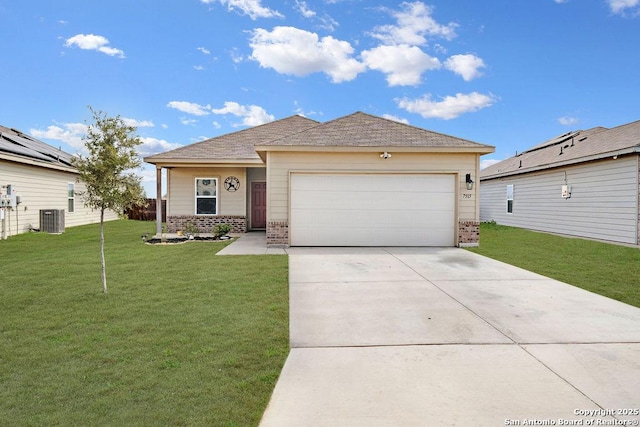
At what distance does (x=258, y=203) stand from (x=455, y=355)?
12950mm

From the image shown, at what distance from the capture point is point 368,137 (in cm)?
1148

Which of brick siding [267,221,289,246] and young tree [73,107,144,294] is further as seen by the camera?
brick siding [267,221,289,246]

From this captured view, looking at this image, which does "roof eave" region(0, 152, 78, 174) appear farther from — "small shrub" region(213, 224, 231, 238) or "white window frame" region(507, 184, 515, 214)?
"white window frame" region(507, 184, 515, 214)

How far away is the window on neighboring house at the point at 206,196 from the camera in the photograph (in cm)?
1491

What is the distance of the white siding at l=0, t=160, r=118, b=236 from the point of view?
47.6ft

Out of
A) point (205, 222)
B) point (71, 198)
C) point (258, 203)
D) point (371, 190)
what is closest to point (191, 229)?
point (205, 222)

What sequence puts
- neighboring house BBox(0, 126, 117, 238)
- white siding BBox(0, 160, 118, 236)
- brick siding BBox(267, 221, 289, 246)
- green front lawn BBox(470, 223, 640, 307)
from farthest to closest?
1. white siding BBox(0, 160, 118, 236)
2. neighboring house BBox(0, 126, 117, 238)
3. brick siding BBox(267, 221, 289, 246)
4. green front lawn BBox(470, 223, 640, 307)

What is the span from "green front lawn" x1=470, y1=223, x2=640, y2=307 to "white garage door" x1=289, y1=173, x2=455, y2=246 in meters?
1.67

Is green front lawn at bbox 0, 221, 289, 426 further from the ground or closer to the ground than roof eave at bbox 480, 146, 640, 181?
closer to the ground

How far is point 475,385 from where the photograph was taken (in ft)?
9.78

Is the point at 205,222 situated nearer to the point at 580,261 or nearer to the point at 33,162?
the point at 33,162

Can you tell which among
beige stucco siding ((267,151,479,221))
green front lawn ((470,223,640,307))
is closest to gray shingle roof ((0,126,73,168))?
beige stucco siding ((267,151,479,221))

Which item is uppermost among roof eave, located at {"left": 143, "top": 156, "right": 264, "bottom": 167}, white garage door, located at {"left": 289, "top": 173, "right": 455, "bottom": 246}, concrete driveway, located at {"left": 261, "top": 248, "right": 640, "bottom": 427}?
roof eave, located at {"left": 143, "top": 156, "right": 264, "bottom": 167}

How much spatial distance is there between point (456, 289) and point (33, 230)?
17.2m
